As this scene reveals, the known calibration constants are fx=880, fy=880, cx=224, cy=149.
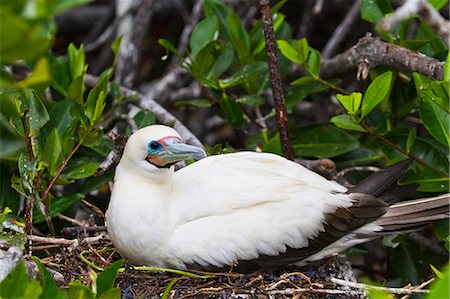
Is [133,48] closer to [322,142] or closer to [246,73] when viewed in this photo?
[246,73]

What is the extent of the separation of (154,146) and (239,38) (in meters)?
1.04

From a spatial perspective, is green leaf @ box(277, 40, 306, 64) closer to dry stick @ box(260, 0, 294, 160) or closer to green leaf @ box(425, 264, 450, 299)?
dry stick @ box(260, 0, 294, 160)

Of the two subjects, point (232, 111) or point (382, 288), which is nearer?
point (382, 288)

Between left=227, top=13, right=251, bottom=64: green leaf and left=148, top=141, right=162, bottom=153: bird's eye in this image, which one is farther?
left=227, top=13, right=251, bottom=64: green leaf

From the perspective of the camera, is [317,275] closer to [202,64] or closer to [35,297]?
[202,64]

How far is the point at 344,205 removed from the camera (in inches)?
143

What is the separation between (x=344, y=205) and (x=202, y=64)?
3.56ft

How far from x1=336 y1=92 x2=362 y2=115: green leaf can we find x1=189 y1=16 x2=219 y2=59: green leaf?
915mm

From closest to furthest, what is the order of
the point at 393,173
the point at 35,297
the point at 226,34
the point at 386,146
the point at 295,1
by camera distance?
the point at 35,297 < the point at 393,173 < the point at 386,146 < the point at 226,34 < the point at 295,1

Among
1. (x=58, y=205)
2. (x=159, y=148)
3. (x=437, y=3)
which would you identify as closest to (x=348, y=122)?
(x=437, y=3)

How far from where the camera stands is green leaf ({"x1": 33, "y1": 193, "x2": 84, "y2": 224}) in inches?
152

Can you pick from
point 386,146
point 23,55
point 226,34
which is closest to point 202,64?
point 226,34

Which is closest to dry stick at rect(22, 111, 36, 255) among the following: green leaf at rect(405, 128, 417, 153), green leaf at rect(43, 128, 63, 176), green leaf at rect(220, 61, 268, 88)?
green leaf at rect(43, 128, 63, 176)

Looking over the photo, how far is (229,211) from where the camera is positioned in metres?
3.48
